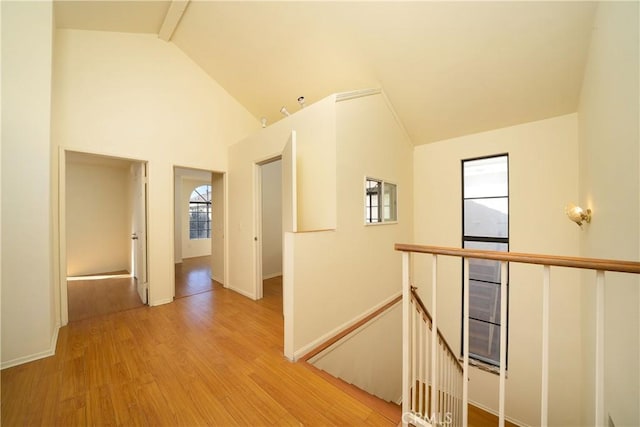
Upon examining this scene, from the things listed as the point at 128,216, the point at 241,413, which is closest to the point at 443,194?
the point at 241,413

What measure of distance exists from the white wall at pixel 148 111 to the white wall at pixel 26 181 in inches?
25.4

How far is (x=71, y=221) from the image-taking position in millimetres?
4715

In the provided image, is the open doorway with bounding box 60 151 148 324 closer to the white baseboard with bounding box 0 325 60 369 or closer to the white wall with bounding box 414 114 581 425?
the white baseboard with bounding box 0 325 60 369

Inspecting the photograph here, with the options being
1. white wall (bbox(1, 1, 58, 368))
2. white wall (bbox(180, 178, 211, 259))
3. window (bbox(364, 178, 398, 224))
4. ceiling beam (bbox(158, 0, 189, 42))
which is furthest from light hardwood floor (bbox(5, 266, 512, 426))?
white wall (bbox(180, 178, 211, 259))

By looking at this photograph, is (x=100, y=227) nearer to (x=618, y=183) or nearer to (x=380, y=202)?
(x=380, y=202)

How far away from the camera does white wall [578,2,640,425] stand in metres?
1.20

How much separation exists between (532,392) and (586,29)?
4.37m

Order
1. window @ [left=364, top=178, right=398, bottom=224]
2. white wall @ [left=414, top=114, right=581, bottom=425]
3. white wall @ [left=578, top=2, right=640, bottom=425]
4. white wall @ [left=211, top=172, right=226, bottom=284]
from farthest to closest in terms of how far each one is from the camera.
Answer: white wall @ [left=211, top=172, right=226, bottom=284], window @ [left=364, top=178, right=398, bottom=224], white wall @ [left=414, top=114, right=581, bottom=425], white wall @ [left=578, top=2, right=640, bottom=425]

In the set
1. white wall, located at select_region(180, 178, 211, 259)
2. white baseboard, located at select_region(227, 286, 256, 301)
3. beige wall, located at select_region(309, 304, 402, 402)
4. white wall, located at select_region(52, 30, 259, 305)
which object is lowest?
beige wall, located at select_region(309, 304, 402, 402)

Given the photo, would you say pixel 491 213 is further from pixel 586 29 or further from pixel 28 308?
pixel 28 308

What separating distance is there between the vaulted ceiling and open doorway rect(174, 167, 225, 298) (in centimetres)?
194

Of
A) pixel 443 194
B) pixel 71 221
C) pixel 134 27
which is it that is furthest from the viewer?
pixel 71 221

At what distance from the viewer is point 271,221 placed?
4.86m

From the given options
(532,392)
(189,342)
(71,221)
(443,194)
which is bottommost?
(532,392)
